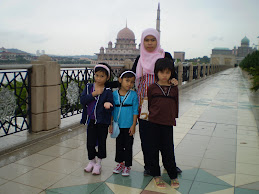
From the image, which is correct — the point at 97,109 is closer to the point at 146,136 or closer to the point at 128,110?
the point at 128,110

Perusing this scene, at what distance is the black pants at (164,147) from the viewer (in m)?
3.27

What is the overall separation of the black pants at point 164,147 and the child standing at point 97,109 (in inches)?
24.3

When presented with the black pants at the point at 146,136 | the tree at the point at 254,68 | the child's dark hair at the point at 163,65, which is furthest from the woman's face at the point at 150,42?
the tree at the point at 254,68

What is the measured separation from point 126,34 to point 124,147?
107 metres

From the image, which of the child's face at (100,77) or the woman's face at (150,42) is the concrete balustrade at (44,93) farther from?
the woman's face at (150,42)

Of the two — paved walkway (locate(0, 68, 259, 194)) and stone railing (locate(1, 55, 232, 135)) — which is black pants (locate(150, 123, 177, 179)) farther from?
stone railing (locate(1, 55, 232, 135))

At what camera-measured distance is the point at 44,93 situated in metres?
5.13

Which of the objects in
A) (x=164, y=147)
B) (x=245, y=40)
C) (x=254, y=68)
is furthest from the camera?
(x=245, y=40)

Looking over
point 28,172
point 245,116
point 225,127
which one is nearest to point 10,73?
point 28,172

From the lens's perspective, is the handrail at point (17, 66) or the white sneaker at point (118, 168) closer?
the white sneaker at point (118, 168)

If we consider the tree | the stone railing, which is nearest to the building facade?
the tree

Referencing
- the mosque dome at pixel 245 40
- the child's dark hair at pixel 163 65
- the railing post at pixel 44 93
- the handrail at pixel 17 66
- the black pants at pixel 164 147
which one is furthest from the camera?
the mosque dome at pixel 245 40

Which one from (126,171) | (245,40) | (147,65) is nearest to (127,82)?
(147,65)

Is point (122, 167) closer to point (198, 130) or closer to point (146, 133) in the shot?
point (146, 133)
